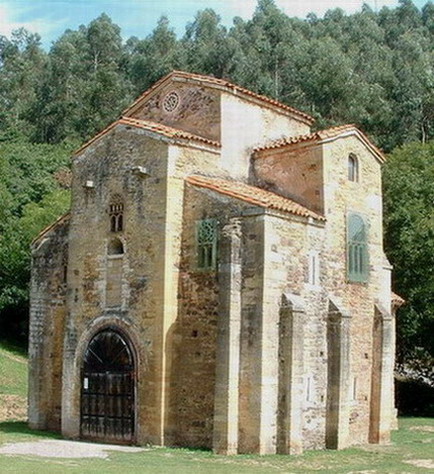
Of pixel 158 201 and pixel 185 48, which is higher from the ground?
pixel 185 48

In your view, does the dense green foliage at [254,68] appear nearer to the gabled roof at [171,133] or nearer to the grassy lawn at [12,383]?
the grassy lawn at [12,383]

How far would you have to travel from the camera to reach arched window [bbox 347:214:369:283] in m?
24.3

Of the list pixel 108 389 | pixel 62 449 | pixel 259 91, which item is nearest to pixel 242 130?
pixel 108 389

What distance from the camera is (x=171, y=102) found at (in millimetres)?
25969

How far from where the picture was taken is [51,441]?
22641mm

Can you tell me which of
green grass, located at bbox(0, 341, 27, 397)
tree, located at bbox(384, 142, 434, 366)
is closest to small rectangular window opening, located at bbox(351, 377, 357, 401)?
tree, located at bbox(384, 142, 434, 366)

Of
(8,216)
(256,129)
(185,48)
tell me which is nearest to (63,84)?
(185,48)

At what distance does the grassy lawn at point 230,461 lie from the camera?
17.2 metres

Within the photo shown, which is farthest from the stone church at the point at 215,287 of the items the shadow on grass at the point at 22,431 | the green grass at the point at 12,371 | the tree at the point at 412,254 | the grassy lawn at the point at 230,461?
the tree at the point at 412,254

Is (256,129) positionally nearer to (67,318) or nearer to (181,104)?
(181,104)

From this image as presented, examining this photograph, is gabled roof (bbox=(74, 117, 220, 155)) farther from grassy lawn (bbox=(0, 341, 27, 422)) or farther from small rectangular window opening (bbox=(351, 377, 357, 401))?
grassy lawn (bbox=(0, 341, 27, 422))

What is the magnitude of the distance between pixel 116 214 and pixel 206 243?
318 centimetres

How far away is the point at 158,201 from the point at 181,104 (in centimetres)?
459

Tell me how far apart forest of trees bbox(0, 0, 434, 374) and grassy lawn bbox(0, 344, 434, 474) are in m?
14.7
